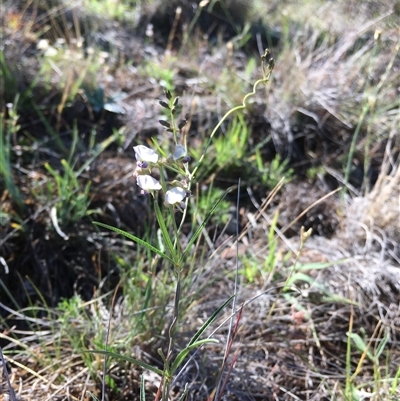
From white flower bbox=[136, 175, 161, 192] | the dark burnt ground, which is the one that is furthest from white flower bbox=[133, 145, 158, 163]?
the dark burnt ground

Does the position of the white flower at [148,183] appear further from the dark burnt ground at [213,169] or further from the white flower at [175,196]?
the dark burnt ground at [213,169]

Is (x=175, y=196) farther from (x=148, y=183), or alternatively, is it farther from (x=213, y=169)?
(x=213, y=169)

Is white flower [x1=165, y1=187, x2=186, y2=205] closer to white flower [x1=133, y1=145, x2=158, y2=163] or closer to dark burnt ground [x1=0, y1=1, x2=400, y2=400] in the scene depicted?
white flower [x1=133, y1=145, x2=158, y2=163]

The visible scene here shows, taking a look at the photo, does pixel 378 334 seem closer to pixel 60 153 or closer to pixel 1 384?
pixel 1 384

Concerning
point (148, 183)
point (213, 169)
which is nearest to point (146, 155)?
point (148, 183)

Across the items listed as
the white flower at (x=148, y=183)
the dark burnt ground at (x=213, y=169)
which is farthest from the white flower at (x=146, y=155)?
the dark burnt ground at (x=213, y=169)
